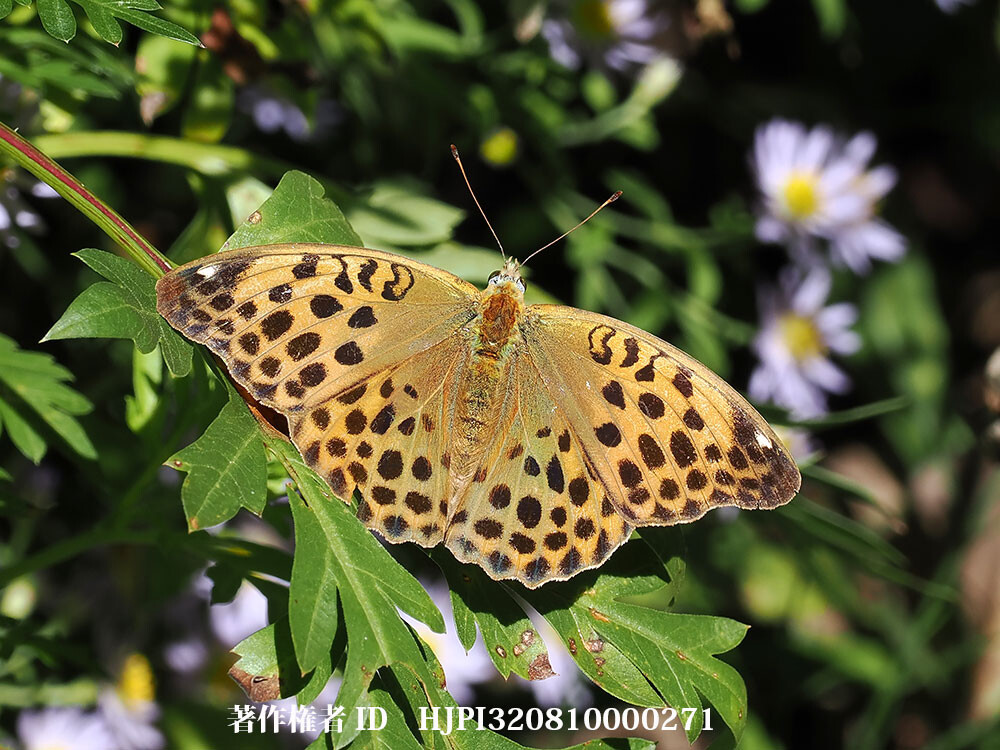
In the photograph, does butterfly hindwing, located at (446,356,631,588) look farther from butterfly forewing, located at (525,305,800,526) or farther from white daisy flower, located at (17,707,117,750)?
white daisy flower, located at (17,707,117,750)

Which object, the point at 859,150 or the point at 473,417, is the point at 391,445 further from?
the point at 859,150

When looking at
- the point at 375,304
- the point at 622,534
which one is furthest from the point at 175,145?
the point at 622,534

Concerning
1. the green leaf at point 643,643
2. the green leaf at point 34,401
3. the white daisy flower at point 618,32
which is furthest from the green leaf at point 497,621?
the white daisy flower at point 618,32

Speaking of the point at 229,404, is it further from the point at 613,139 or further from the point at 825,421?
the point at 613,139

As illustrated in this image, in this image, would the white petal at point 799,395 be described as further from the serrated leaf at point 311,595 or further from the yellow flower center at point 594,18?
the serrated leaf at point 311,595

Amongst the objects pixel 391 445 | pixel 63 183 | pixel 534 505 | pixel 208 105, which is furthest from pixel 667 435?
pixel 208 105

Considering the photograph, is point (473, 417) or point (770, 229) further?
point (770, 229)
